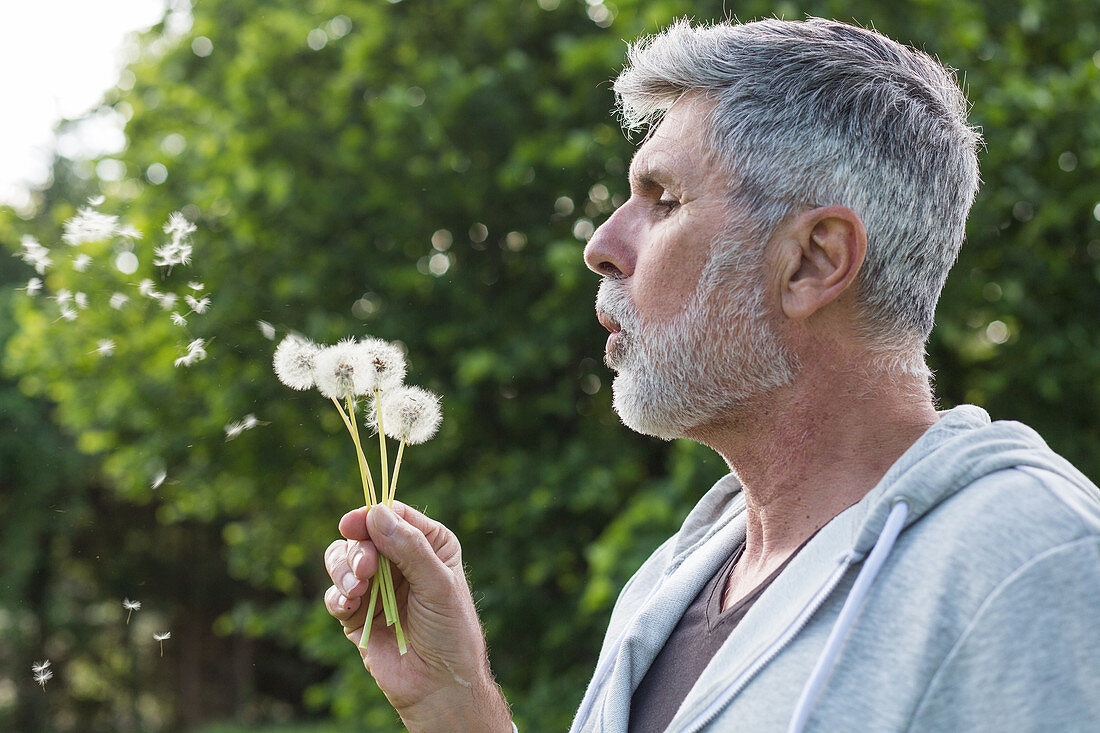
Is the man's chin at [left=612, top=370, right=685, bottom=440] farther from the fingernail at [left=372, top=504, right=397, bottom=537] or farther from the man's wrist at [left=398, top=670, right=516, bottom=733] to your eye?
the man's wrist at [left=398, top=670, right=516, bottom=733]

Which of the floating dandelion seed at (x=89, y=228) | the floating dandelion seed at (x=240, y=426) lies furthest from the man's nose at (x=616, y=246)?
the floating dandelion seed at (x=89, y=228)

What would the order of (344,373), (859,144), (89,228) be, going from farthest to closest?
(89,228) < (344,373) < (859,144)

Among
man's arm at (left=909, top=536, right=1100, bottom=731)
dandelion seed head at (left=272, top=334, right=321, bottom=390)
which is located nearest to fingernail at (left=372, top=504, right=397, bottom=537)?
dandelion seed head at (left=272, top=334, right=321, bottom=390)

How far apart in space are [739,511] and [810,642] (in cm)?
69

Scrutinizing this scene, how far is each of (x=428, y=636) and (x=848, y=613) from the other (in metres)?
0.87

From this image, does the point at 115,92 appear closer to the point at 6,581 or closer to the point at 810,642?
the point at 810,642

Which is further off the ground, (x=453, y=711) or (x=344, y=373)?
(x=344, y=373)

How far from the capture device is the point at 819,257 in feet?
5.39

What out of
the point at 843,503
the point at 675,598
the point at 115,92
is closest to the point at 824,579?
the point at 843,503

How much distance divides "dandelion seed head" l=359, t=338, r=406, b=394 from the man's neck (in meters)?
0.61

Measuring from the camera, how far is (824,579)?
1.36 m

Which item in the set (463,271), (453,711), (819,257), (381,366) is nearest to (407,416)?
(381,366)

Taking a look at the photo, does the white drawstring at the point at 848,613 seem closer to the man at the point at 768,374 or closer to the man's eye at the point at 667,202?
the man at the point at 768,374

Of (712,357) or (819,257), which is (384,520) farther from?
(819,257)
